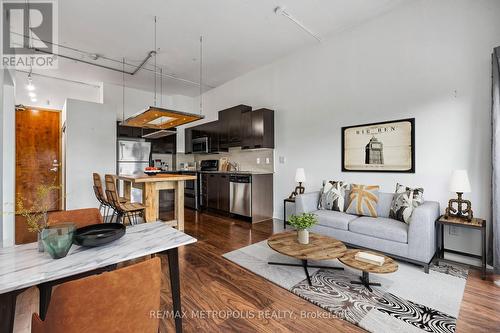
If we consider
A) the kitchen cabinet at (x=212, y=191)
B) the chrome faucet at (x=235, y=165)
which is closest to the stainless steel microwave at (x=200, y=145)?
the chrome faucet at (x=235, y=165)

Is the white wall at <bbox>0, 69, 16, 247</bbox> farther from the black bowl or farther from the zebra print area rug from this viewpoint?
the zebra print area rug

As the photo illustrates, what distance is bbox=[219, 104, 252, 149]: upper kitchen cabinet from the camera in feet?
17.5

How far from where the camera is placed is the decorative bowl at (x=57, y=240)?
3.64 ft

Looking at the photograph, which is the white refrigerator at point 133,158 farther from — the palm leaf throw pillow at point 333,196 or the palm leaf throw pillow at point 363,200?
the palm leaf throw pillow at point 363,200

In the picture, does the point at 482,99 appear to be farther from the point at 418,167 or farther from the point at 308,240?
the point at 308,240

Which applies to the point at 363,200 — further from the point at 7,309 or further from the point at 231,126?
the point at 7,309

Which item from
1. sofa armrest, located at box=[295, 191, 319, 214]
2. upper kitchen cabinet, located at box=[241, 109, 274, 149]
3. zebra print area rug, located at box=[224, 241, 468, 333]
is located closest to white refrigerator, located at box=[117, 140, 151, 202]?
upper kitchen cabinet, located at box=[241, 109, 274, 149]

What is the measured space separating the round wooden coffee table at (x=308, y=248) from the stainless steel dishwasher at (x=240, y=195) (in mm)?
1941

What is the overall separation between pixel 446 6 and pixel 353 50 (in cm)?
116

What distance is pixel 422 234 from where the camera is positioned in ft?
8.12

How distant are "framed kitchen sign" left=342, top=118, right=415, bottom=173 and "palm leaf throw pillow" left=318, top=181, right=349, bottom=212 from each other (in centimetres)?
39

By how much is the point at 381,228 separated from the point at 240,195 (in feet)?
8.91

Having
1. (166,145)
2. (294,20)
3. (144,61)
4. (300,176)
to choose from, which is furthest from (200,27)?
(166,145)

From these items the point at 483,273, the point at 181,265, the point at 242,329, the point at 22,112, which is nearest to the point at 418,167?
the point at 483,273
